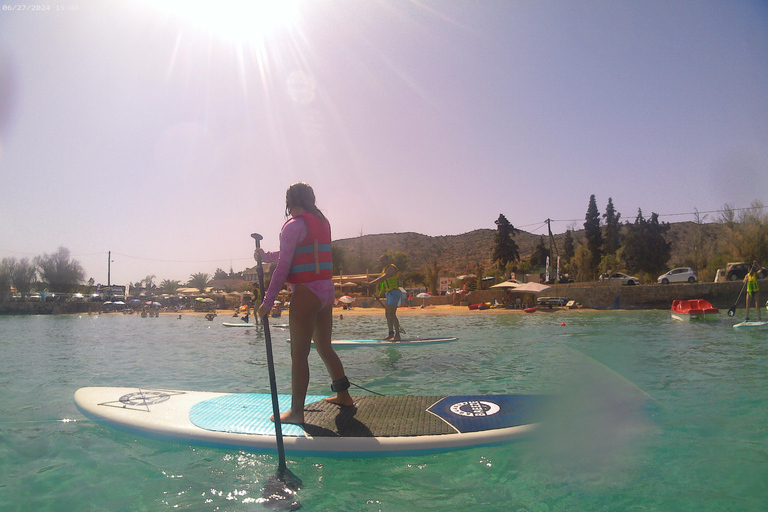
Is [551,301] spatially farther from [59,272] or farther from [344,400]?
[59,272]

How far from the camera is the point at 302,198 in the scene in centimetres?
362

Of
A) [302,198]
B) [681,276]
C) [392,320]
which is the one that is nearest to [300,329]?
[302,198]

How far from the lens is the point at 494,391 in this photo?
512 centimetres

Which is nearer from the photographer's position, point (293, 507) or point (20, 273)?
point (293, 507)

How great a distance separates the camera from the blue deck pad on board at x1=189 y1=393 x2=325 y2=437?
133 inches

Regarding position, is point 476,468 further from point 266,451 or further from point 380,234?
point 380,234

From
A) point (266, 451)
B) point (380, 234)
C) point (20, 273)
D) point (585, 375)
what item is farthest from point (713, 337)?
point (380, 234)

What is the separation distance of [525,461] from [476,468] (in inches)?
12.9

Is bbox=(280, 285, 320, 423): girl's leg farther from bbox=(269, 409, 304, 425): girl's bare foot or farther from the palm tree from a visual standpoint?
the palm tree

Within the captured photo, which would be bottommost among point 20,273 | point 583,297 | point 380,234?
point 583,297

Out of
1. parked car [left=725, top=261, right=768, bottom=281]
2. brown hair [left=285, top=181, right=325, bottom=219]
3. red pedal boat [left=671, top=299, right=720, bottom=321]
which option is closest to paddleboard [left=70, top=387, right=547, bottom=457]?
brown hair [left=285, top=181, right=325, bottom=219]

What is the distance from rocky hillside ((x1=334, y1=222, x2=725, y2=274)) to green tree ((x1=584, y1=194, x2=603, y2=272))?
52.3 feet

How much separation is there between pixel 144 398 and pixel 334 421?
86.1 inches

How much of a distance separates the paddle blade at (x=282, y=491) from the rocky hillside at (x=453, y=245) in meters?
62.9
